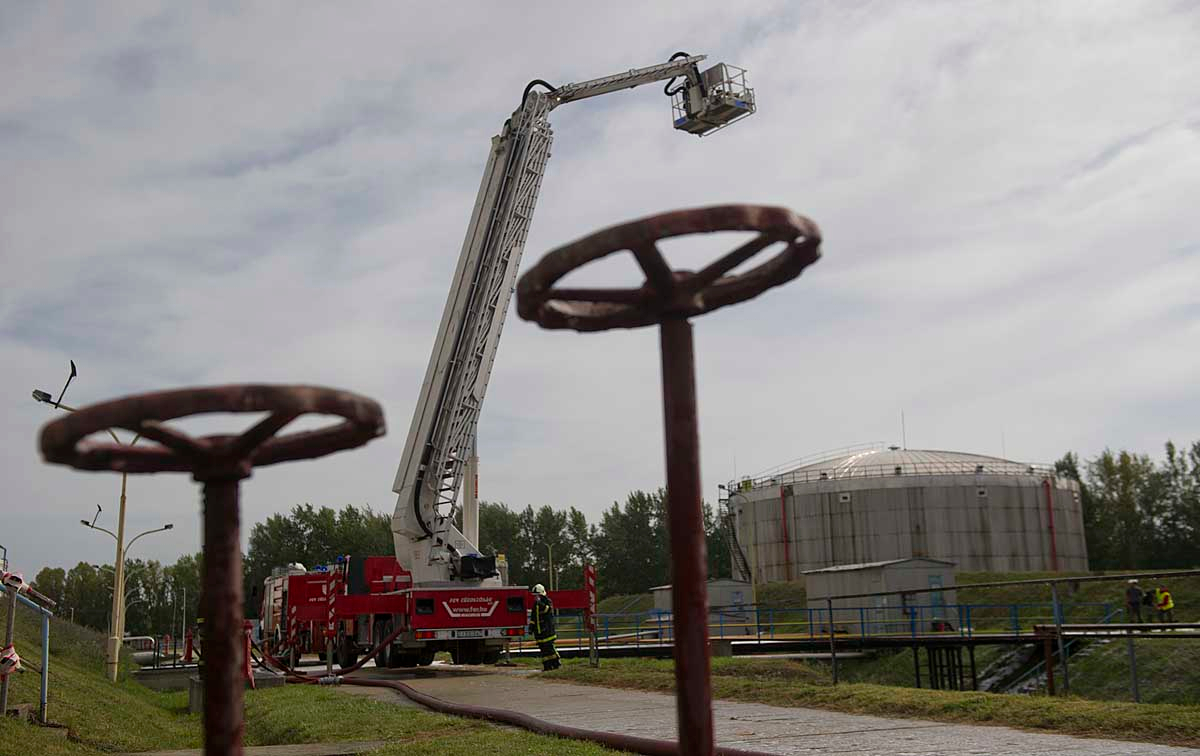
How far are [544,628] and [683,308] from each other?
15301mm

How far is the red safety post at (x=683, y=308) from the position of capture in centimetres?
358

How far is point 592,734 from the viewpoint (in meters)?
9.27

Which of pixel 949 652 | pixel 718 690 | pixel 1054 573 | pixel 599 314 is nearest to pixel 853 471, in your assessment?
pixel 1054 573

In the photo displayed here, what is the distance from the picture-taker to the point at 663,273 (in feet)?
12.6

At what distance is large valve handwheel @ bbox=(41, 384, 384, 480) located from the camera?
3217 mm

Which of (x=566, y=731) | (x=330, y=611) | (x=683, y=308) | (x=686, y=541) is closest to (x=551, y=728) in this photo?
(x=566, y=731)

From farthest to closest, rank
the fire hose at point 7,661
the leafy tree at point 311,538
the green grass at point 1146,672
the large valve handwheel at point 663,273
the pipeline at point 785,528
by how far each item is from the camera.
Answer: the leafy tree at point 311,538 < the pipeline at point 785,528 < the green grass at point 1146,672 < the fire hose at point 7,661 < the large valve handwheel at point 663,273

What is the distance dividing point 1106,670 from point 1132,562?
2273 inches

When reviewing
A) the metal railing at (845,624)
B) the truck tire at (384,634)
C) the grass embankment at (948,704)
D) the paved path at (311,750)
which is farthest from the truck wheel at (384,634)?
the paved path at (311,750)

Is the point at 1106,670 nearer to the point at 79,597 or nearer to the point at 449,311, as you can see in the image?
the point at 449,311

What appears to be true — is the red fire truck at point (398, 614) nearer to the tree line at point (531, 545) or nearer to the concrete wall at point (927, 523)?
the concrete wall at point (927, 523)

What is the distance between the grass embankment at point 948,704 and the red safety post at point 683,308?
6.16m

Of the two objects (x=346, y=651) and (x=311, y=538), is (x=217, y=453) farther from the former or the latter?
(x=311, y=538)

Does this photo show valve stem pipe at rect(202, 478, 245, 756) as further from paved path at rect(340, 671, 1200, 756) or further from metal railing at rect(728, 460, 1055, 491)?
metal railing at rect(728, 460, 1055, 491)
